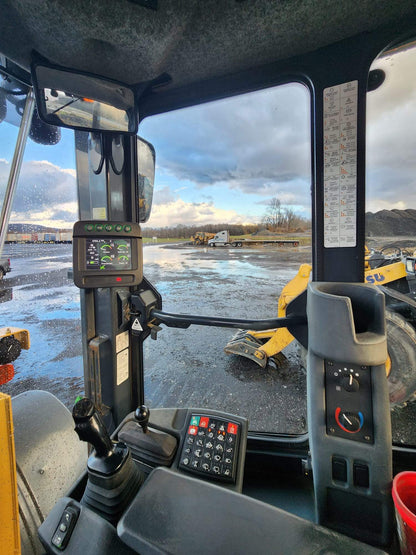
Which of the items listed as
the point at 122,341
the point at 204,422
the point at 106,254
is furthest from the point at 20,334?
the point at 204,422

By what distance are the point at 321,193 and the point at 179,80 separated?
86 cm

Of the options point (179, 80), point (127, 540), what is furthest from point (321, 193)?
point (127, 540)

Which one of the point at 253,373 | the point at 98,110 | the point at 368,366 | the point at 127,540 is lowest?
the point at 253,373

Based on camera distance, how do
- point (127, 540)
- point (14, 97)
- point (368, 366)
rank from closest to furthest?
point (127, 540) < point (368, 366) < point (14, 97)

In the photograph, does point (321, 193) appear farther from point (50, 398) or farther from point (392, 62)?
point (50, 398)

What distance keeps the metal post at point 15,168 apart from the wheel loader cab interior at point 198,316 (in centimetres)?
11

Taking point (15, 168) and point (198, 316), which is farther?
point (198, 316)

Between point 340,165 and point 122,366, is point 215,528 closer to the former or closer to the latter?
point 122,366

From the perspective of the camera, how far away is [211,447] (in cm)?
103

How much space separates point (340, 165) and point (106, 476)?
1.32 meters

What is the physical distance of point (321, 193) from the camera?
1098mm

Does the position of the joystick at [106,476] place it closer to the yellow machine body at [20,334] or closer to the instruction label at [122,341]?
the yellow machine body at [20,334]

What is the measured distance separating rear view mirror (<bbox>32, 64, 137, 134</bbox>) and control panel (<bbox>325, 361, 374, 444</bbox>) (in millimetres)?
1341

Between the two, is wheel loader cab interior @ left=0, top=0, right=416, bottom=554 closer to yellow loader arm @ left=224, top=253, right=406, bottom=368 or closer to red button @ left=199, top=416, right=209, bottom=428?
red button @ left=199, top=416, right=209, bottom=428
